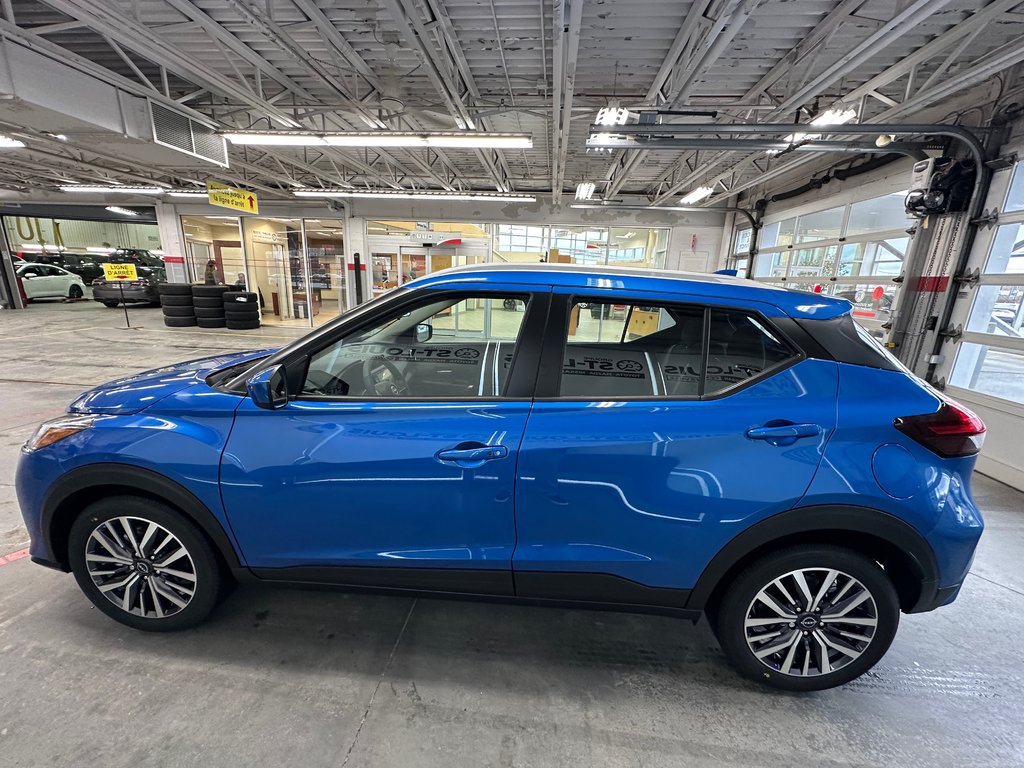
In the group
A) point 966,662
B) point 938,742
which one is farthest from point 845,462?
point 966,662

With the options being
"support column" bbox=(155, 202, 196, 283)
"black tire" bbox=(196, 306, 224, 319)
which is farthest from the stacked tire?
"support column" bbox=(155, 202, 196, 283)

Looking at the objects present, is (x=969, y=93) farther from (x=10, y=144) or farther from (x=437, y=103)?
(x=10, y=144)

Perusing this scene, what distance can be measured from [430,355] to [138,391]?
52.5 inches

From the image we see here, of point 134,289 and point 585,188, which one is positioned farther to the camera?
point 134,289

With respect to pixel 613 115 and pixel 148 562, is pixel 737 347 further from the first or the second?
pixel 613 115

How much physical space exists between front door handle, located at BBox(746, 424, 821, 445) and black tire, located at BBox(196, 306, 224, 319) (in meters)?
14.6

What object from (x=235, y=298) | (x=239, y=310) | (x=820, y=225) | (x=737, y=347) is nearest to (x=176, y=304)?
(x=235, y=298)

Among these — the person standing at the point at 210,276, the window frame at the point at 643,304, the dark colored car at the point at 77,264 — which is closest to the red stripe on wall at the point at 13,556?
the window frame at the point at 643,304

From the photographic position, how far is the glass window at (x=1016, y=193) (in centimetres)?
456

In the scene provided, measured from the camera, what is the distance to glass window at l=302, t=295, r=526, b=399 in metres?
1.84

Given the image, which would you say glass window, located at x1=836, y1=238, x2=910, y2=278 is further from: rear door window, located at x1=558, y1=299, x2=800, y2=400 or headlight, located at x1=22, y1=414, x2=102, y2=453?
headlight, located at x1=22, y1=414, x2=102, y2=453

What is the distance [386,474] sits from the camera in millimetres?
1680

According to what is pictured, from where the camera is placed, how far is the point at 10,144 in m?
7.50

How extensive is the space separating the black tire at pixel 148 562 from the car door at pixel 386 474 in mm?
247
